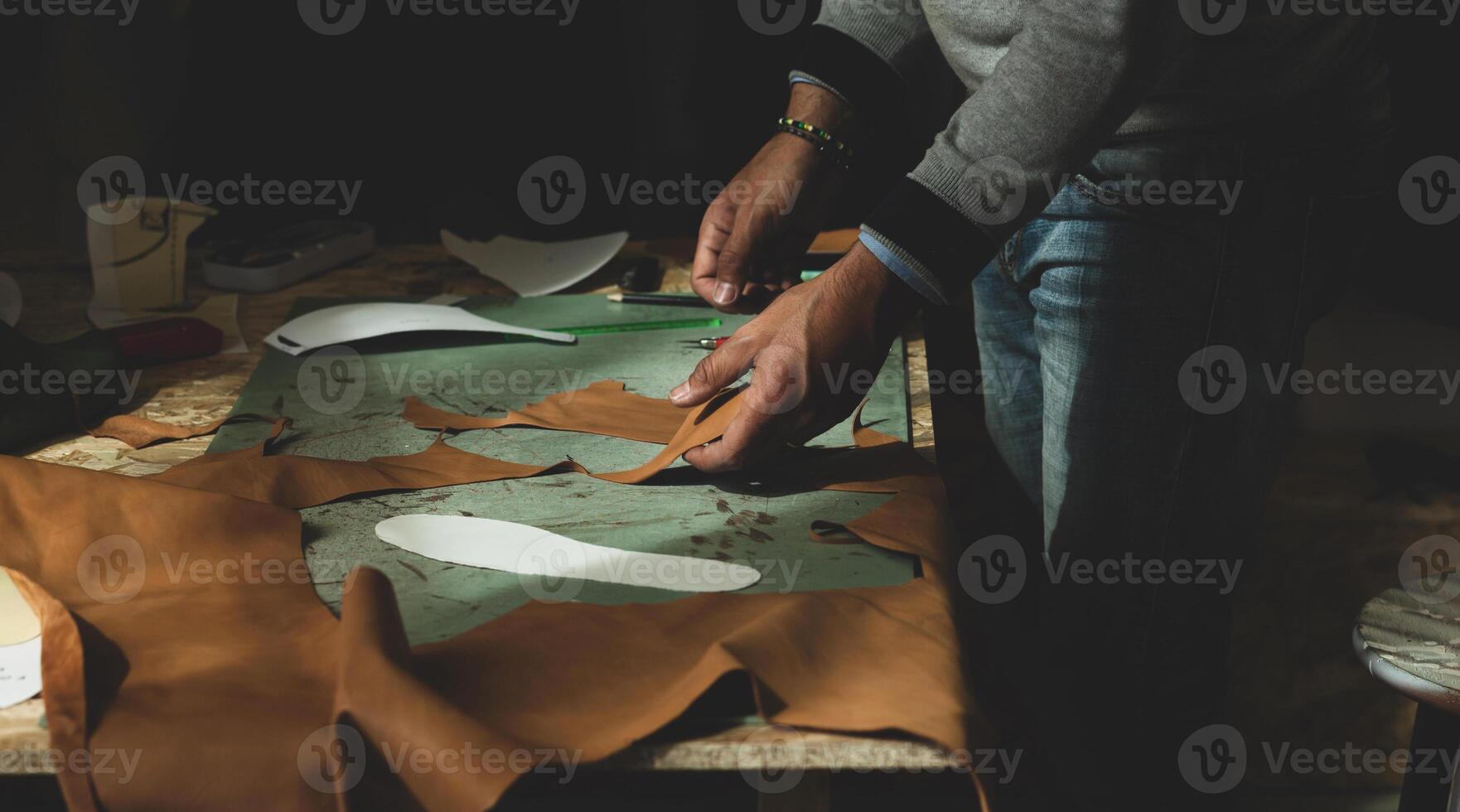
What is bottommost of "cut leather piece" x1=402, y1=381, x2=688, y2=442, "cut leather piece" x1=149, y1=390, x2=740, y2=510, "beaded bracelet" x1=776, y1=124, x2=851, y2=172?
"cut leather piece" x1=149, y1=390, x2=740, y2=510

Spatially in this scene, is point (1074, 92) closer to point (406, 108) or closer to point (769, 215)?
point (769, 215)

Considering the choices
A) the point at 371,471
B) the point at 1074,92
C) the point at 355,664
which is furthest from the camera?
the point at 371,471

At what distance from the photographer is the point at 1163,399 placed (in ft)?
3.27

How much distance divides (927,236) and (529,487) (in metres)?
0.45

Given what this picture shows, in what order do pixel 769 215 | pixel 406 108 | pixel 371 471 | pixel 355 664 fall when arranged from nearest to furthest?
pixel 355 664
pixel 371 471
pixel 769 215
pixel 406 108

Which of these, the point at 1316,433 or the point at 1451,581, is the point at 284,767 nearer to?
the point at 1451,581

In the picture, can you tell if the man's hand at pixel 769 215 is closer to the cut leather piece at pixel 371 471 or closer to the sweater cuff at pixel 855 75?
the sweater cuff at pixel 855 75

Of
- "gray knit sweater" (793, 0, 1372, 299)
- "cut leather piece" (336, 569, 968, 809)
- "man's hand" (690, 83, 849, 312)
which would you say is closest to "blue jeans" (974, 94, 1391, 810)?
"gray knit sweater" (793, 0, 1372, 299)

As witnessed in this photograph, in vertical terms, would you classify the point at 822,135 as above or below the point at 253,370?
above

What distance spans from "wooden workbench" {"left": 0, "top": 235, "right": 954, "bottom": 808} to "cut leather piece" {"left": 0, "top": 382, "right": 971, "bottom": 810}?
2 centimetres

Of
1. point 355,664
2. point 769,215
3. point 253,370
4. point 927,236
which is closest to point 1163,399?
point 927,236

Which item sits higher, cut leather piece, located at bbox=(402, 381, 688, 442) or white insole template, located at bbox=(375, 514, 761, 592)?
cut leather piece, located at bbox=(402, 381, 688, 442)

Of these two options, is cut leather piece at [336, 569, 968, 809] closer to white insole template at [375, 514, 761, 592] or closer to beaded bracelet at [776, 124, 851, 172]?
white insole template at [375, 514, 761, 592]

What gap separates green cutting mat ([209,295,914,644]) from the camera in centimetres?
81
